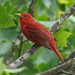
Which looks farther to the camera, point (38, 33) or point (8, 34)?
point (38, 33)

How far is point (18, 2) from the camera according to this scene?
383cm

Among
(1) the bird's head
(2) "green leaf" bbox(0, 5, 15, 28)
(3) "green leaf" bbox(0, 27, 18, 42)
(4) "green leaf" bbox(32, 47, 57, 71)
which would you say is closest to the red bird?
(1) the bird's head

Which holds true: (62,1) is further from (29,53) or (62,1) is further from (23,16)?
(29,53)

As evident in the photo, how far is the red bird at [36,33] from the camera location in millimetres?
3829

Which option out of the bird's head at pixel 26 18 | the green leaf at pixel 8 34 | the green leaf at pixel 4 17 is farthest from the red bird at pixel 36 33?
the green leaf at pixel 4 17

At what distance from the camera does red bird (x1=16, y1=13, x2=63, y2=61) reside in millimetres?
3829

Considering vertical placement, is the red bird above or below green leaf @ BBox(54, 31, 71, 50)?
above

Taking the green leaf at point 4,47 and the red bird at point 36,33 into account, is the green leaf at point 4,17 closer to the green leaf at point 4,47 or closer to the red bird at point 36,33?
the green leaf at point 4,47

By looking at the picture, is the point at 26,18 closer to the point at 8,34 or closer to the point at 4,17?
the point at 8,34

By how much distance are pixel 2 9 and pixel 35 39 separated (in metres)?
1.40

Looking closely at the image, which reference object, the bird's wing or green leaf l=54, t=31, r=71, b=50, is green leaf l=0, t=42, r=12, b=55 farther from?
green leaf l=54, t=31, r=71, b=50

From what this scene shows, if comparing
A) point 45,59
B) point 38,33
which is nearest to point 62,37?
point 45,59

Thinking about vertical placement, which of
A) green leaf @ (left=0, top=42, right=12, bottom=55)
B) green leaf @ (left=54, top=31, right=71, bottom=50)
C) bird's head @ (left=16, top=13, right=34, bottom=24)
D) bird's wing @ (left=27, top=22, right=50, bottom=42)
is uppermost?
bird's head @ (left=16, top=13, right=34, bottom=24)

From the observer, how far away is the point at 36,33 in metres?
4.10
